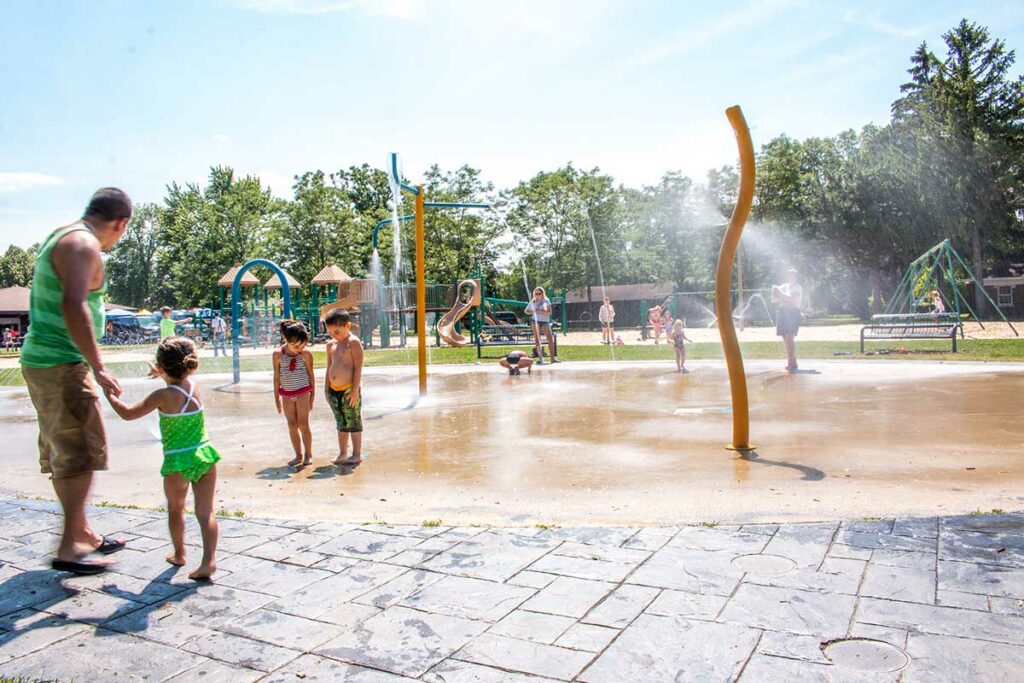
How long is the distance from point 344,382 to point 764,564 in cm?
401

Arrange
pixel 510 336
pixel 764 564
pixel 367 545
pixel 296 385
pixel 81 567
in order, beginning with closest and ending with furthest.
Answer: pixel 764 564, pixel 81 567, pixel 367 545, pixel 296 385, pixel 510 336

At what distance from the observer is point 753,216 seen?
5594 cm

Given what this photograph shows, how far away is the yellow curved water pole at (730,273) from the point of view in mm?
6344

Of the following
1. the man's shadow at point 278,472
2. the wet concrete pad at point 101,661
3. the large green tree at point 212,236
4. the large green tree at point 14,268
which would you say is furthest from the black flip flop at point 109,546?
the large green tree at point 14,268

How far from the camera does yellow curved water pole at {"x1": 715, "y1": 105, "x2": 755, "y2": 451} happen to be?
250 inches

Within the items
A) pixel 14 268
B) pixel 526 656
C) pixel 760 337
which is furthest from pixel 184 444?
pixel 14 268

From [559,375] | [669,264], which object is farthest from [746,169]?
[669,264]

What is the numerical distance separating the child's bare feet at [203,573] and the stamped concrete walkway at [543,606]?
0.06m

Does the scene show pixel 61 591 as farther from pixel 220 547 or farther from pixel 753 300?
pixel 753 300

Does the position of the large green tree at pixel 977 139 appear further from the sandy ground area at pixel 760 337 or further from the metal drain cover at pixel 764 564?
the metal drain cover at pixel 764 564

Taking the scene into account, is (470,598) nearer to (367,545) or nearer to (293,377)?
(367,545)

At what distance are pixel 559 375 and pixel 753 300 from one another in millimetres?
35148

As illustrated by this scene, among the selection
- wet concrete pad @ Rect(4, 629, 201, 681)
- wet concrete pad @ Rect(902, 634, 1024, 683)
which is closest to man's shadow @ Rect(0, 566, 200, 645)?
wet concrete pad @ Rect(4, 629, 201, 681)

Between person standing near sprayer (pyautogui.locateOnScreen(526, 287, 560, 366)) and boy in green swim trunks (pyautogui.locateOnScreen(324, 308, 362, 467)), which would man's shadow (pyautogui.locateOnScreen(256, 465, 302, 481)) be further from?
person standing near sprayer (pyautogui.locateOnScreen(526, 287, 560, 366))
